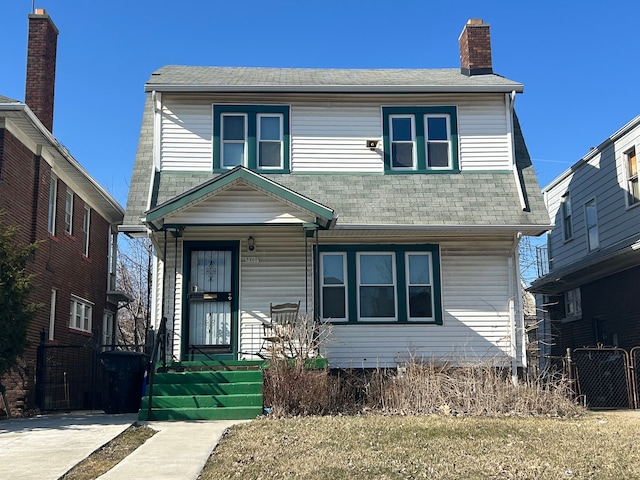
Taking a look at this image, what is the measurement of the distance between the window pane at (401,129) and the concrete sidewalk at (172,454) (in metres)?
7.47

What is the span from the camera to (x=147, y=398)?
11188mm

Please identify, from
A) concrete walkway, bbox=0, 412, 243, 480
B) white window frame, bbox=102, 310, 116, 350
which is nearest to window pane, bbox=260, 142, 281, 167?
concrete walkway, bbox=0, 412, 243, 480

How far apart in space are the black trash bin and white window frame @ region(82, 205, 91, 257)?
7.63m

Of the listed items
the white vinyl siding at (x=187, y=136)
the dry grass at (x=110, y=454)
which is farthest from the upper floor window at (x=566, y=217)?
the dry grass at (x=110, y=454)

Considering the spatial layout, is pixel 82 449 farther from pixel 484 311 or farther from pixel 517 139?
pixel 517 139

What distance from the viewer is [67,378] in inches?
666

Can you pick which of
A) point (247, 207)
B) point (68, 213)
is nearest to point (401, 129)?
point (247, 207)

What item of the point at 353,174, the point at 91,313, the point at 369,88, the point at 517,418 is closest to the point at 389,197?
the point at 353,174

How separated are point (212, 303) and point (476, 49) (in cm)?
883

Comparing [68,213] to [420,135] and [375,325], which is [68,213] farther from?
[420,135]

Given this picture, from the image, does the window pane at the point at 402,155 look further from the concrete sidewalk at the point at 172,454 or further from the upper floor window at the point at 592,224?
the concrete sidewalk at the point at 172,454

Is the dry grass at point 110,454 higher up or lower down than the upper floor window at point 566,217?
lower down

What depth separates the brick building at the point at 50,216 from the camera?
45.8ft

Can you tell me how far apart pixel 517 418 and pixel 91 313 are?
13686 millimetres
